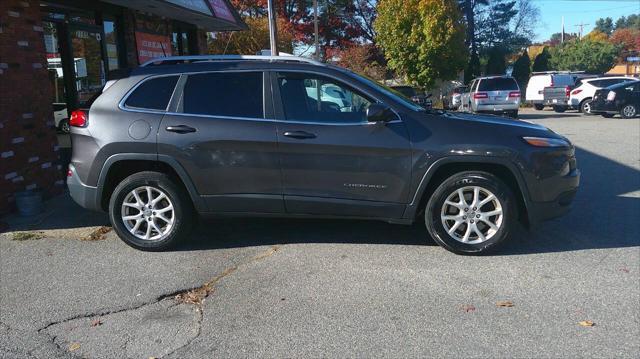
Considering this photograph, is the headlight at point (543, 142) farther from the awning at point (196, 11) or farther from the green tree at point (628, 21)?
the green tree at point (628, 21)

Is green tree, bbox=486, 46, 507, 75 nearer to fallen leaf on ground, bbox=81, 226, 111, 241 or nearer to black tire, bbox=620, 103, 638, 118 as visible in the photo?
black tire, bbox=620, 103, 638, 118

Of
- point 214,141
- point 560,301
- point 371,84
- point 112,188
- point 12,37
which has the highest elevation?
point 12,37

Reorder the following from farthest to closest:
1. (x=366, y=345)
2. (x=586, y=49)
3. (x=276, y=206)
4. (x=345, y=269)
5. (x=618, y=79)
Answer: (x=586, y=49) < (x=618, y=79) < (x=276, y=206) < (x=345, y=269) < (x=366, y=345)

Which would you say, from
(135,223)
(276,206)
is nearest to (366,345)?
(276,206)

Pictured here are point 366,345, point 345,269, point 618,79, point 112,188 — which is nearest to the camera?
point 366,345

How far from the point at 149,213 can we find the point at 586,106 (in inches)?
857

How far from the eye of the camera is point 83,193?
533 centimetres

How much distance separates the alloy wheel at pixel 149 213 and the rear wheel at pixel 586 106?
2130cm

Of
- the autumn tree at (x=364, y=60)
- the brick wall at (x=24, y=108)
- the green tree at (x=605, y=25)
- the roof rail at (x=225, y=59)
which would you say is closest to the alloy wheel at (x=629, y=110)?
the autumn tree at (x=364, y=60)

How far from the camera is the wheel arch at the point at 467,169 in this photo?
15.9ft

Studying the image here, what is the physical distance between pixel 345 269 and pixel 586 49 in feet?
183

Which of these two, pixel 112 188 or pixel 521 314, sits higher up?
pixel 112 188

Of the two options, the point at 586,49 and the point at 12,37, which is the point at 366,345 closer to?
the point at 12,37

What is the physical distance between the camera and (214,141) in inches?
198
